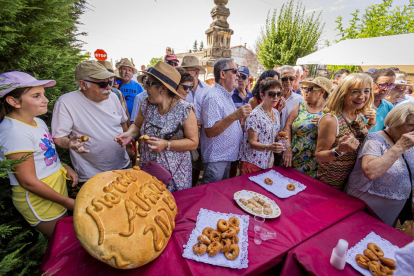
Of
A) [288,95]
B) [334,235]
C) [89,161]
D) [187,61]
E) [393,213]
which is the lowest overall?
[393,213]

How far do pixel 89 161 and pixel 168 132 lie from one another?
1.12 meters

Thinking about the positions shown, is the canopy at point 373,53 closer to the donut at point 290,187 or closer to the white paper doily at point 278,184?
the white paper doily at point 278,184

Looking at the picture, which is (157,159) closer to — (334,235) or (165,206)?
(165,206)

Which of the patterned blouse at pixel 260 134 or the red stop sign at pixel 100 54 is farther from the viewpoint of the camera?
the red stop sign at pixel 100 54

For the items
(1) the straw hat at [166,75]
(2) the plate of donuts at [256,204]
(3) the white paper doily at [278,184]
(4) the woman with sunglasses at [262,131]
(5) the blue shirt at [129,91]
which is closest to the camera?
(2) the plate of donuts at [256,204]

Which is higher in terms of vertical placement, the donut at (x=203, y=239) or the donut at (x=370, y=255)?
the donut at (x=203, y=239)

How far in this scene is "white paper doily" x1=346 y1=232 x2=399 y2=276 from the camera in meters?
1.19

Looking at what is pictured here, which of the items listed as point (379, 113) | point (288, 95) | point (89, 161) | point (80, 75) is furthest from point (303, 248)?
point (379, 113)

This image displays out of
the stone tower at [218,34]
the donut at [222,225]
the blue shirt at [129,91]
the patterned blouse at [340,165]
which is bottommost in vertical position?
the donut at [222,225]

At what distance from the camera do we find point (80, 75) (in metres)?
2.02

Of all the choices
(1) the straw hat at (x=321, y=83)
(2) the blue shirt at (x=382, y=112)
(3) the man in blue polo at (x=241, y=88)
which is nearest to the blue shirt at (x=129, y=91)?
(3) the man in blue polo at (x=241, y=88)

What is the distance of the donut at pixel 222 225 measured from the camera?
54.2 inches

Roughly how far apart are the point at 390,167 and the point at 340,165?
0.44 m

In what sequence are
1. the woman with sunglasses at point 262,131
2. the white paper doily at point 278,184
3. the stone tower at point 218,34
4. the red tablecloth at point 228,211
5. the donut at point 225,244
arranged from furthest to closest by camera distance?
the stone tower at point 218,34
the woman with sunglasses at point 262,131
the white paper doily at point 278,184
the donut at point 225,244
the red tablecloth at point 228,211
